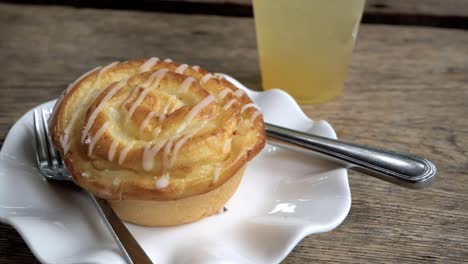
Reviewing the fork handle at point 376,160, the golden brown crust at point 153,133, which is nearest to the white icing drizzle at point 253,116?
the golden brown crust at point 153,133

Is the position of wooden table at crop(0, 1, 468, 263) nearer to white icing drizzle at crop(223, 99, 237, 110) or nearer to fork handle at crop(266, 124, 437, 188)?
fork handle at crop(266, 124, 437, 188)

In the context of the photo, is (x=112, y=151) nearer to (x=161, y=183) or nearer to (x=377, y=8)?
(x=161, y=183)

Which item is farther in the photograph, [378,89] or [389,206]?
[378,89]

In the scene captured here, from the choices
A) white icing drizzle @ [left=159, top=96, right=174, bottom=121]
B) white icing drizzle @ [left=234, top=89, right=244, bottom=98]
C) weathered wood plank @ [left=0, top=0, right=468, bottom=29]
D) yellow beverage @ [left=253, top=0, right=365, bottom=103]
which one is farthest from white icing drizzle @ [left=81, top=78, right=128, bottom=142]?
weathered wood plank @ [left=0, top=0, right=468, bottom=29]

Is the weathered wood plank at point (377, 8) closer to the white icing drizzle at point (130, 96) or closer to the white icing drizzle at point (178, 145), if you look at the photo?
the white icing drizzle at point (130, 96)

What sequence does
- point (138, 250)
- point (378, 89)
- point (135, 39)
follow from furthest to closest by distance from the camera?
1. point (135, 39)
2. point (378, 89)
3. point (138, 250)

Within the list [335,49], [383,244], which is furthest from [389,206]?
[335,49]

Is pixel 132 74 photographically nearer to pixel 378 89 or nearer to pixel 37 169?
pixel 37 169
